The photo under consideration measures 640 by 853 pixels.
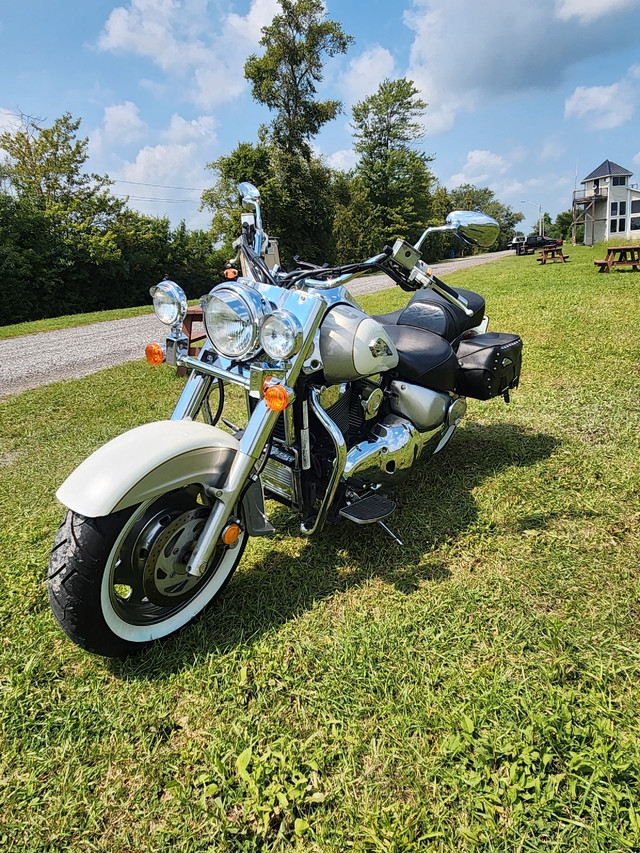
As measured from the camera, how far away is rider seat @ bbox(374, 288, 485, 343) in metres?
3.20

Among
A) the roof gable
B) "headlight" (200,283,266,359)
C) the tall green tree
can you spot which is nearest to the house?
the roof gable

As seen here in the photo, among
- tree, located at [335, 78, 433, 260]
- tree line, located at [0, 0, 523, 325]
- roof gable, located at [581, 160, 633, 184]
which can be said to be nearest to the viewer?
tree line, located at [0, 0, 523, 325]

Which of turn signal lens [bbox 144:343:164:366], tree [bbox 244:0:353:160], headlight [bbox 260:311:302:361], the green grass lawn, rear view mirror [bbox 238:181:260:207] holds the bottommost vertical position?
the green grass lawn

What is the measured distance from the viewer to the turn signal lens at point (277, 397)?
1.96 m

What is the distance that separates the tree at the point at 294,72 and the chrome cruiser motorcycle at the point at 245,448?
28.9 meters

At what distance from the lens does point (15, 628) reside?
226cm

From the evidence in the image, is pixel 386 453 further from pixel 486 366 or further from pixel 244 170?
pixel 244 170

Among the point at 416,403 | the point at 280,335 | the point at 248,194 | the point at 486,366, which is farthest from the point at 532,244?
the point at 280,335

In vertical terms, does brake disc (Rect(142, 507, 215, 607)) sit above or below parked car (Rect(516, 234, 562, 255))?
below

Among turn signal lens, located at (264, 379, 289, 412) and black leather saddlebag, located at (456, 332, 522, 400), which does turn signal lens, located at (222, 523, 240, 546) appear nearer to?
turn signal lens, located at (264, 379, 289, 412)

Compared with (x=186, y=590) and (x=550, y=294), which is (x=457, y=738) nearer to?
(x=186, y=590)

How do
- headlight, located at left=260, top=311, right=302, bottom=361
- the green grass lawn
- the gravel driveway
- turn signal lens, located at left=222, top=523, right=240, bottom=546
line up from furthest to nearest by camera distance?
the gravel driveway < turn signal lens, located at left=222, top=523, right=240, bottom=546 < headlight, located at left=260, top=311, right=302, bottom=361 < the green grass lawn

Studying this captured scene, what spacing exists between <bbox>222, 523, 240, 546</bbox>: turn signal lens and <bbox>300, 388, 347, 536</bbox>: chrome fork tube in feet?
1.54

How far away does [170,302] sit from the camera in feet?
7.73
